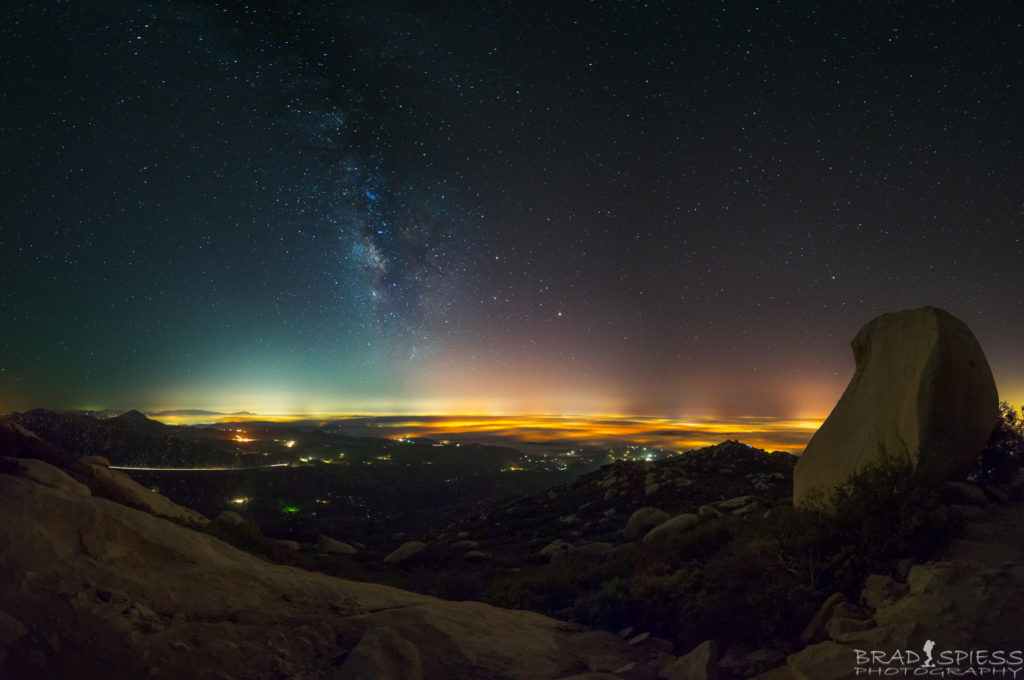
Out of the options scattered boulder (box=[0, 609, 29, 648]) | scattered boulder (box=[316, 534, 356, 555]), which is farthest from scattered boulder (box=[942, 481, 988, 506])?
scattered boulder (box=[316, 534, 356, 555])

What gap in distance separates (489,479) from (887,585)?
72.2 metres

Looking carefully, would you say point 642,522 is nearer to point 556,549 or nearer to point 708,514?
point 708,514

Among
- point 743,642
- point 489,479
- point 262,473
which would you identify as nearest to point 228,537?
point 743,642

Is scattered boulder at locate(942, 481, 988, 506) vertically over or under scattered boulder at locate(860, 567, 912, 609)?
over

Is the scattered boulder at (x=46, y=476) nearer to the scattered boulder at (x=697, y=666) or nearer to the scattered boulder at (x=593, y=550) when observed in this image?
the scattered boulder at (x=697, y=666)

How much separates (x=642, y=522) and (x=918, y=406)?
1050 cm

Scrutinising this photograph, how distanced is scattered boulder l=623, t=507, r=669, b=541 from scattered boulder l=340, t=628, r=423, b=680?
42.7ft

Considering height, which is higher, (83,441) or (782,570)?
(782,570)

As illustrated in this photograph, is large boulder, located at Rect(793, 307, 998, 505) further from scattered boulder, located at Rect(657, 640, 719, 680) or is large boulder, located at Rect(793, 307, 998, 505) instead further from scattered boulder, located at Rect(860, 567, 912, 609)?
scattered boulder, located at Rect(657, 640, 719, 680)

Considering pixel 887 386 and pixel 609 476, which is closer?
pixel 887 386

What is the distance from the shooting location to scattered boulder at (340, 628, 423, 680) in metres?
5.14

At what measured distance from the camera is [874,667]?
5043 millimetres

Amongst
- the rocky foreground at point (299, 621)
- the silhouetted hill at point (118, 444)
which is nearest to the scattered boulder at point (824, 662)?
the rocky foreground at point (299, 621)

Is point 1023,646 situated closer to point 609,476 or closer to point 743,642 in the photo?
point 743,642
